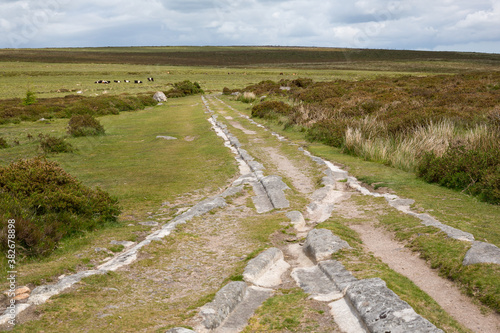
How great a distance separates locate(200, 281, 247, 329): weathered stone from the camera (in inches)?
179

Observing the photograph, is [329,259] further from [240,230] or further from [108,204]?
[108,204]

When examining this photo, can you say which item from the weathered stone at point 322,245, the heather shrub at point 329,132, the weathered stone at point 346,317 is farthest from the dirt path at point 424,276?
the heather shrub at point 329,132

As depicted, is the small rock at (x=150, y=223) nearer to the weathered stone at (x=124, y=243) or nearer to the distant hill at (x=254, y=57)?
the weathered stone at (x=124, y=243)


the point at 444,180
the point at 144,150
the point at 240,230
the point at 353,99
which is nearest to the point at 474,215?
the point at 444,180

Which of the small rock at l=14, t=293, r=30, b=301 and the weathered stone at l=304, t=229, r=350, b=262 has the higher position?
the small rock at l=14, t=293, r=30, b=301

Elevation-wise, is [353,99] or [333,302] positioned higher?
[353,99]

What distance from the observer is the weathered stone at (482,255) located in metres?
5.48

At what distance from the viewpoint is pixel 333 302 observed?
5016mm

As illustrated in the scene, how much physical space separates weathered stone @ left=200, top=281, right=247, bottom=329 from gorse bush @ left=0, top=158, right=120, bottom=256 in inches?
136

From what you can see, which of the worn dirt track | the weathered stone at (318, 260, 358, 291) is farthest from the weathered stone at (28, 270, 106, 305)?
the weathered stone at (318, 260, 358, 291)

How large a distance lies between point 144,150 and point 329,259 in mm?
14445

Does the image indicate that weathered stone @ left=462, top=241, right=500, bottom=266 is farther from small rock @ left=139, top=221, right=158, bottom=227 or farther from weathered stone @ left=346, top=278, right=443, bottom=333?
small rock @ left=139, top=221, right=158, bottom=227

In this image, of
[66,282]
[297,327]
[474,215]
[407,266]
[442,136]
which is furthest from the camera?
[442,136]

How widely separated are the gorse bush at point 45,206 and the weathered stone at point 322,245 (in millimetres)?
4429
